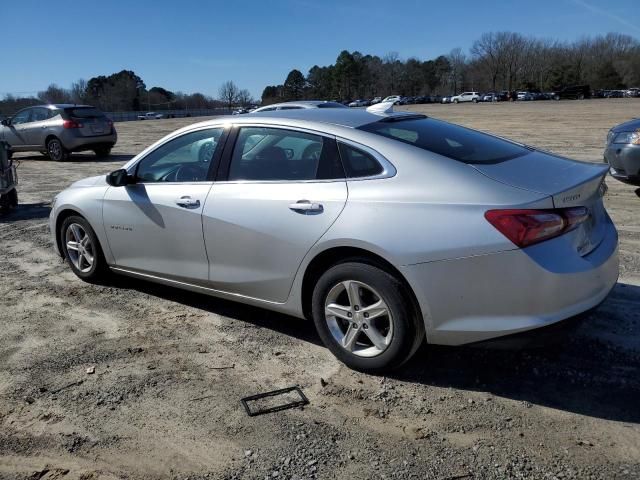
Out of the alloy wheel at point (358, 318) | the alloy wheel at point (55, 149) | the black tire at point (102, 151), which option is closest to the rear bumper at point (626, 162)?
the alloy wheel at point (358, 318)

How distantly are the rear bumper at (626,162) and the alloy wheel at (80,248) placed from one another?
653 centimetres

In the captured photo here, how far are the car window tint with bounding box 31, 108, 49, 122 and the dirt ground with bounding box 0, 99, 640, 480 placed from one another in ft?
43.6

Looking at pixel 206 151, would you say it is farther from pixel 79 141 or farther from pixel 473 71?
pixel 473 71

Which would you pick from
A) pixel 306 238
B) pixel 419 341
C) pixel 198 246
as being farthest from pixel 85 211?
pixel 419 341

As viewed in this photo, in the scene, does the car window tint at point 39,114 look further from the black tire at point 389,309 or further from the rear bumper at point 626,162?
the black tire at point 389,309

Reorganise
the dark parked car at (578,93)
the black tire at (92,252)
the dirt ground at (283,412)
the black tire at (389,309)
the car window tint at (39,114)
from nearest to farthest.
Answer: the dirt ground at (283,412)
the black tire at (389,309)
the black tire at (92,252)
the car window tint at (39,114)
the dark parked car at (578,93)

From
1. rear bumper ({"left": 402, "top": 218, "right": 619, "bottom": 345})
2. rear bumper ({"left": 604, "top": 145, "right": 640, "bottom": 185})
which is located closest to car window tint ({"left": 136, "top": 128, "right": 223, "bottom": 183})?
rear bumper ({"left": 402, "top": 218, "right": 619, "bottom": 345})

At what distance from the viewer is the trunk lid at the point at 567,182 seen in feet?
10.4

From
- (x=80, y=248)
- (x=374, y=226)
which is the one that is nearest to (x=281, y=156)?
(x=374, y=226)

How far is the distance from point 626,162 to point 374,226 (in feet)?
19.4

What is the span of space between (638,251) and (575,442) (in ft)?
12.1

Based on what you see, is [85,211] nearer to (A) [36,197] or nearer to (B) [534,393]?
(B) [534,393]

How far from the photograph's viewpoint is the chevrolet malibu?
306cm

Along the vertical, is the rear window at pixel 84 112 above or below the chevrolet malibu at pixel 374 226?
above
